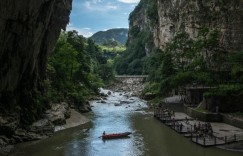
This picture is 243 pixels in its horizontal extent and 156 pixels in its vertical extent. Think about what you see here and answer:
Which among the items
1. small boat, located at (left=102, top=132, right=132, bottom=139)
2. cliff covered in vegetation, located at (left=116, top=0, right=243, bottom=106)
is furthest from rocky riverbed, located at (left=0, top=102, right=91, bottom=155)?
cliff covered in vegetation, located at (left=116, top=0, right=243, bottom=106)

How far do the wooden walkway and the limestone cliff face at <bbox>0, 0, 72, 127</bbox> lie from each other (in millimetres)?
19994

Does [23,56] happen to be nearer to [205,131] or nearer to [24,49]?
[24,49]

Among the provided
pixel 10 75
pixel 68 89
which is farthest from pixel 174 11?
pixel 10 75

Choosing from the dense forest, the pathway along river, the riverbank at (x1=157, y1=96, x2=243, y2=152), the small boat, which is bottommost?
the pathway along river

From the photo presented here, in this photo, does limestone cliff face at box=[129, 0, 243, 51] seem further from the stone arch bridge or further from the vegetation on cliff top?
the stone arch bridge

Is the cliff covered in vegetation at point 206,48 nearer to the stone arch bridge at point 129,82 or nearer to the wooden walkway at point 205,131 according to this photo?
the wooden walkway at point 205,131

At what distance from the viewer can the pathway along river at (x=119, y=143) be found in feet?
126

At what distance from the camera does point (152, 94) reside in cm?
9125

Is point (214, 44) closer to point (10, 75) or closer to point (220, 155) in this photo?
point (220, 155)

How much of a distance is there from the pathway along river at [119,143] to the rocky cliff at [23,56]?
4648 millimetres

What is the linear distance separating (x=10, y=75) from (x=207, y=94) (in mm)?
27562

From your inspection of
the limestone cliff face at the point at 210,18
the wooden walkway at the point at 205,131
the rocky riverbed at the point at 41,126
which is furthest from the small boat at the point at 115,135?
the limestone cliff face at the point at 210,18

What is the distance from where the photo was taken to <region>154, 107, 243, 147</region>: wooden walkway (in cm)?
4032

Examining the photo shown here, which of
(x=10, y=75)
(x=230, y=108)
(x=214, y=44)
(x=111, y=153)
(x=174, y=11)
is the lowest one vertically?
(x=111, y=153)
